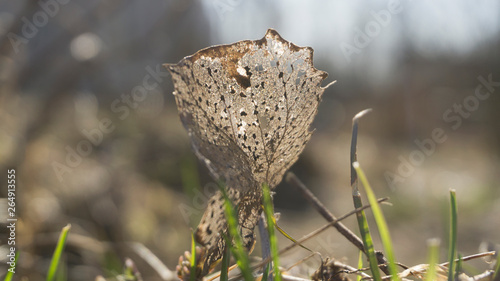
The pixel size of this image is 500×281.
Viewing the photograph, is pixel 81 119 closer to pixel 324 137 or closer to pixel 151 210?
pixel 151 210

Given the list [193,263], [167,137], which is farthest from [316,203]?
[167,137]

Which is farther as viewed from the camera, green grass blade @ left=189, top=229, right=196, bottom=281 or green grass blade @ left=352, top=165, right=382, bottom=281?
green grass blade @ left=189, top=229, right=196, bottom=281

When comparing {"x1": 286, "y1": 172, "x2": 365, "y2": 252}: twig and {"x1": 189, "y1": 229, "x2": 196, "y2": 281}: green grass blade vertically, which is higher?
{"x1": 286, "y1": 172, "x2": 365, "y2": 252}: twig

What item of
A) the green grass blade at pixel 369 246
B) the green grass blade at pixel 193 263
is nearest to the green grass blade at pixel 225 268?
the green grass blade at pixel 193 263

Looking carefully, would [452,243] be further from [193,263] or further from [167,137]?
[167,137]

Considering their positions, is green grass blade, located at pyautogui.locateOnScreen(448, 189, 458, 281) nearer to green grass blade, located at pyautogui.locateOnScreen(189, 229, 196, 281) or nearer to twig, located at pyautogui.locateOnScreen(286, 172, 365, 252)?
twig, located at pyautogui.locateOnScreen(286, 172, 365, 252)

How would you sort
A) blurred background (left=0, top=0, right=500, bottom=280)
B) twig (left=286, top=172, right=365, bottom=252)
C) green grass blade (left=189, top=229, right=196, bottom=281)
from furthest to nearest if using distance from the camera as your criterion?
1. blurred background (left=0, top=0, right=500, bottom=280)
2. green grass blade (left=189, top=229, right=196, bottom=281)
3. twig (left=286, top=172, right=365, bottom=252)

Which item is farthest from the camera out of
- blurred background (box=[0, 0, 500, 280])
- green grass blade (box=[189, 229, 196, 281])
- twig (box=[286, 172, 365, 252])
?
blurred background (box=[0, 0, 500, 280])

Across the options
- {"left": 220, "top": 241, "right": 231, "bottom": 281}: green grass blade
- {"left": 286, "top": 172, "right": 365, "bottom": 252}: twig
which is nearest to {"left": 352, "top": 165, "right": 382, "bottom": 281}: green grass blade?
{"left": 286, "top": 172, "right": 365, "bottom": 252}: twig
